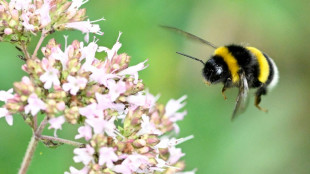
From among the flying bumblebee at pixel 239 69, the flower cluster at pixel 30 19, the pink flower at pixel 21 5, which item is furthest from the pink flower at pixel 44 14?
the flying bumblebee at pixel 239 69

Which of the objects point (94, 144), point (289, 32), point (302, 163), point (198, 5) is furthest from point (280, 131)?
point (94, 144)

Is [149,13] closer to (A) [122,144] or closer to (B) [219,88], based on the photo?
(B) [219,88]

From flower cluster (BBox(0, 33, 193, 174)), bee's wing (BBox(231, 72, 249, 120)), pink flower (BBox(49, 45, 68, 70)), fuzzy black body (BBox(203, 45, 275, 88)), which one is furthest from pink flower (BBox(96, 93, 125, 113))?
fuzzy black body (BBox(203, 45, 275, 88))

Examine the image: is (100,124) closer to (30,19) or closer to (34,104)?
(34,104)

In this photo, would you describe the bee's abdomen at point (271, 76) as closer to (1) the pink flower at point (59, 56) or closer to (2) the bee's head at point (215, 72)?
(2) the bee's head at point (215, 72)

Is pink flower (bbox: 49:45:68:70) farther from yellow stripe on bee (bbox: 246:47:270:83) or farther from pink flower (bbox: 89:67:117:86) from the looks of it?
yellow stripe on bee (bbox: 246:47:270:83)

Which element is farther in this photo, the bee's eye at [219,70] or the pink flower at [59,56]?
the bee's eye at [219,70]

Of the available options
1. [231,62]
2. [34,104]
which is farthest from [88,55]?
[231,62]
